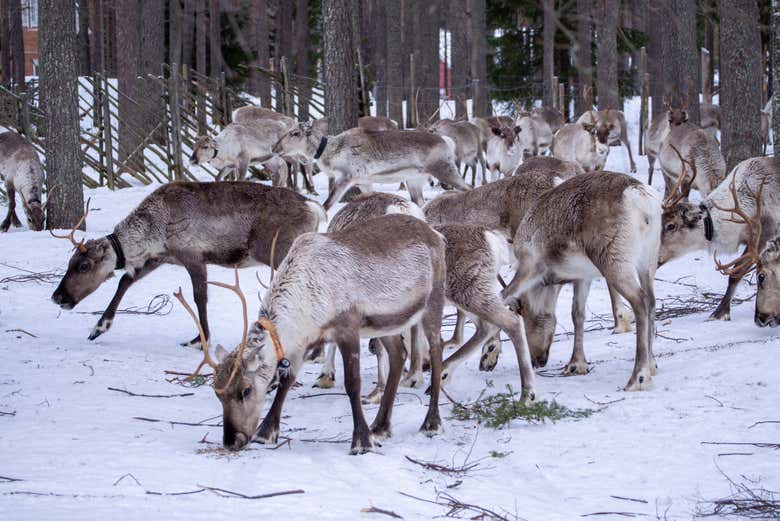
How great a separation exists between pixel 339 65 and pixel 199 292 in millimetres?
6729

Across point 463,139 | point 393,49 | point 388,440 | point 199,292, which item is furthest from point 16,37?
point 388,440

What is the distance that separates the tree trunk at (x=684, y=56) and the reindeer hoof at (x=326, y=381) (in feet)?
39.8

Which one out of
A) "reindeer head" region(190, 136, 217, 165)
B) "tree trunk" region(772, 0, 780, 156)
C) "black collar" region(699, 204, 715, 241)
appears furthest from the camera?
"reindeer head" region(190, 136, 217, 165)

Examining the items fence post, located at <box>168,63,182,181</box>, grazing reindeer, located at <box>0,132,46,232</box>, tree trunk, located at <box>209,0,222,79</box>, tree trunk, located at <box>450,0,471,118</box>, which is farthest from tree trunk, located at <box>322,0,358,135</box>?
tree trunk, located at <box>209,0,222,79</box>

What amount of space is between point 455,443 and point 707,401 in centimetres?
153

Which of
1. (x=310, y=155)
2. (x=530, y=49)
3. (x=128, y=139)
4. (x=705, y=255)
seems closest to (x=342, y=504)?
(x=705, y=255)

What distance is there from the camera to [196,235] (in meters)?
7.45

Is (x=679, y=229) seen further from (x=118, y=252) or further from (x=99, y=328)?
(x=99, y=328)

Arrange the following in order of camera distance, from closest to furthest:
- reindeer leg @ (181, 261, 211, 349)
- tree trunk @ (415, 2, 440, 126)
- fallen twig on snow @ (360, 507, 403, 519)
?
fallen twig on snow @ (360, 507, 403, 519)
reindeer leg @ (181, 261, 211, 349)
tree trunk @ (415, 2, 440, 126)

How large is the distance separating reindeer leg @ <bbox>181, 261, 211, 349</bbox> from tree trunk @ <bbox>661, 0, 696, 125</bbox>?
11647 mm

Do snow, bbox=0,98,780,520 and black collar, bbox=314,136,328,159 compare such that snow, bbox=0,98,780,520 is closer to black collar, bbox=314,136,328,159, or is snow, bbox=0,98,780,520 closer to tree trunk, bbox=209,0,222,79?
black collar, bbox=314,136,328,159

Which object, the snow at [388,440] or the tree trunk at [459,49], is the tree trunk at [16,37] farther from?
the snow at [388,440]

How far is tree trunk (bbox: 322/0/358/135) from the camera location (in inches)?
518

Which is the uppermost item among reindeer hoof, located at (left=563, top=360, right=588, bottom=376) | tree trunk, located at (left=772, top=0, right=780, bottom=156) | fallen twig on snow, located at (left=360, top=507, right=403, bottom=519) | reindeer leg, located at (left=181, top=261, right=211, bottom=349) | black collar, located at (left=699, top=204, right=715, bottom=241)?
tree trunk, located at (left=772, top=0, right=780, bottom=156)
